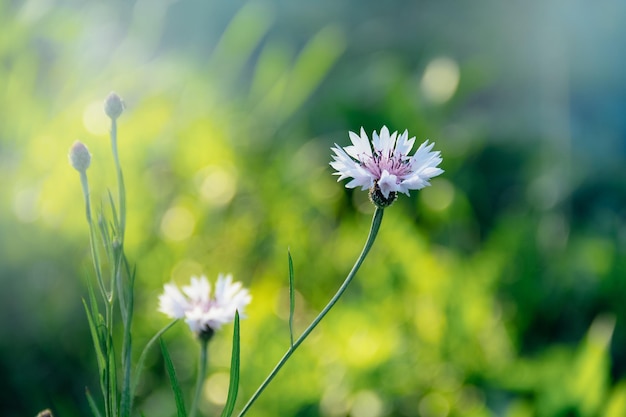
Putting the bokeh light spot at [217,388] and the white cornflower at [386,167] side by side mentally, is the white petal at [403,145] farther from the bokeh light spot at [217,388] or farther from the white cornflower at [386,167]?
the bokeh light spot at [217,388]

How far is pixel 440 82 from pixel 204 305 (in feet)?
3.94

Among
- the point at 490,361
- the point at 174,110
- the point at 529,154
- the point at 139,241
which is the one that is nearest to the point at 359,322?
the point at 490,361

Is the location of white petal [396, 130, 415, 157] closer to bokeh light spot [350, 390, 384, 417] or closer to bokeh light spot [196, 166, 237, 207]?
bokeh light spot [350, 390, 384, 417]

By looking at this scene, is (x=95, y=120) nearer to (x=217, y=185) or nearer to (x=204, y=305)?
(x=217, y=185)

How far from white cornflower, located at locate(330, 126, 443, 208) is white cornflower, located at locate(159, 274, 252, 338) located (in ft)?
0.20

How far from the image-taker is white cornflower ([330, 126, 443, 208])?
259 millimetres

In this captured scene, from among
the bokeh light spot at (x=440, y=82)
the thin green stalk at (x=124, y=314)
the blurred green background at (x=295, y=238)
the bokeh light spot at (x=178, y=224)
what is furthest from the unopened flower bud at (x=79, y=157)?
the bokeh light spot at (x=440, y=82)

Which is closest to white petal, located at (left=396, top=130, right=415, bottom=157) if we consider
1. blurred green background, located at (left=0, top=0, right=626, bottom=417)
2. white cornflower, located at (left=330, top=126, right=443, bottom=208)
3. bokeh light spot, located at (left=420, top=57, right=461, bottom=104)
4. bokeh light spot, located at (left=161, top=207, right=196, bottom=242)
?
white cornflower, located at (left=330, top=126, right=443, bottom=208)

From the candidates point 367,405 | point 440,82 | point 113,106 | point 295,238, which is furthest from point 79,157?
point 440,82

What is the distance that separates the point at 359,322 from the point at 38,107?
506mm

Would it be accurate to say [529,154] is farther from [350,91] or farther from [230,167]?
[230,167]

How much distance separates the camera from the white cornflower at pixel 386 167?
26 cm

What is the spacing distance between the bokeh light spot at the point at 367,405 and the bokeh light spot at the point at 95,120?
451mm

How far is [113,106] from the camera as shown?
27 cm
